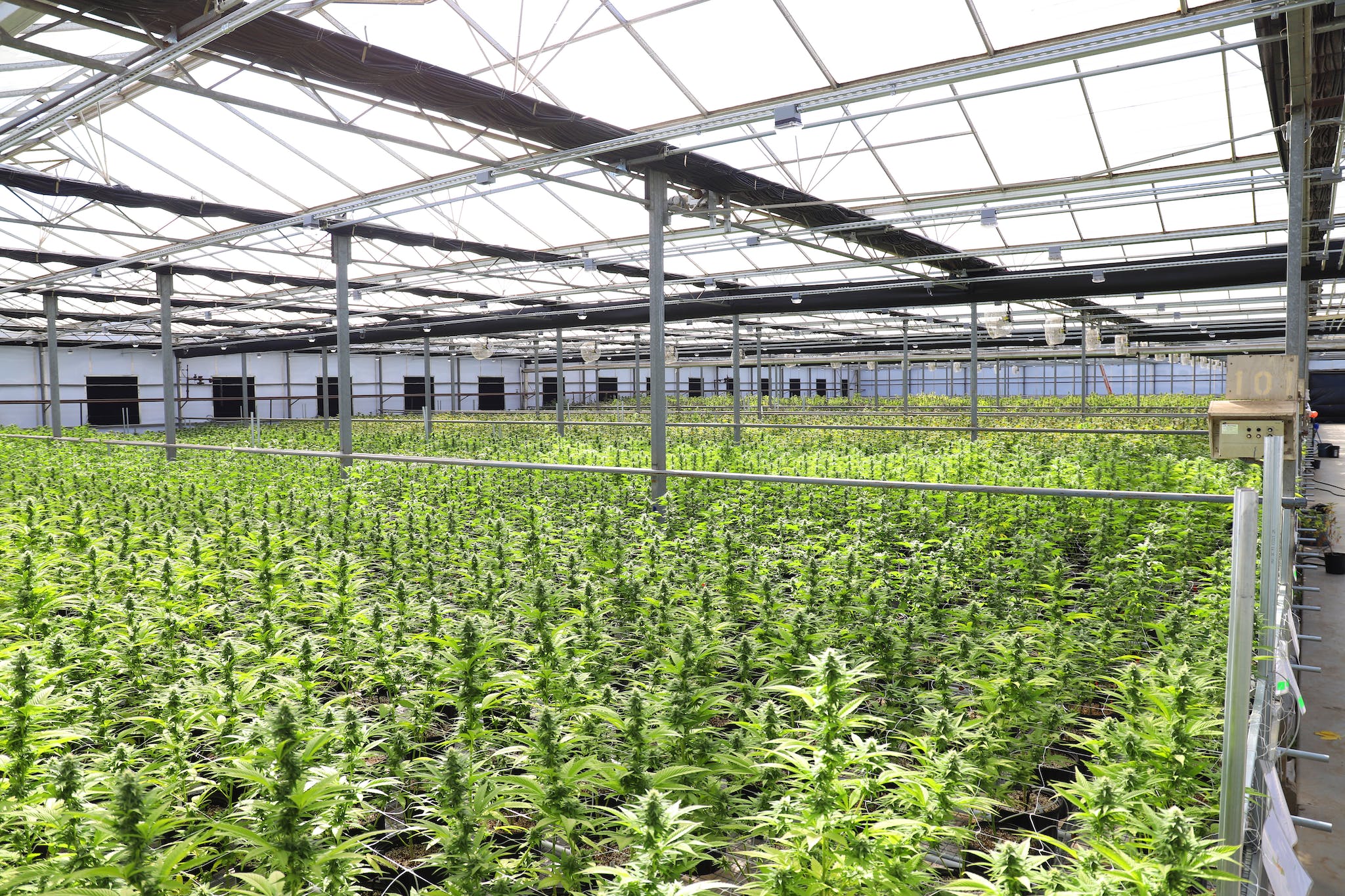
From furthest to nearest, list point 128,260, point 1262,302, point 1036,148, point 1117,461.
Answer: point 1262,302 → point 128,260 → point 1117,461 → point 1036,148

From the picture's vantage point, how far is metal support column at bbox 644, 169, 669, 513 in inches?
401

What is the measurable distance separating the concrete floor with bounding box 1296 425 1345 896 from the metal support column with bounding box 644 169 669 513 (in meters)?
6.46

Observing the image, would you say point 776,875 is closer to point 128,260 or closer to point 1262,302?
point 128,260

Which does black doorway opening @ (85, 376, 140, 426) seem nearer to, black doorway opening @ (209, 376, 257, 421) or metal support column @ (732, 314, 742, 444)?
black doorway opening @ (209, 376, 257, 421)

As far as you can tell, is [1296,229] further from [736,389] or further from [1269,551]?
[736,389]

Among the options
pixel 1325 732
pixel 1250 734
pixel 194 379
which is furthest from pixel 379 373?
pixel 1250 734

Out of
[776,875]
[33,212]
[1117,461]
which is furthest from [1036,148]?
[33,212]

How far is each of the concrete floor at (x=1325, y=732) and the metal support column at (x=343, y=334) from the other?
1316cm

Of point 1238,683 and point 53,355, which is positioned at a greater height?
point 53,355

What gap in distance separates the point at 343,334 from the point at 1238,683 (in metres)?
14.9

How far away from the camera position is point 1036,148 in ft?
31.0

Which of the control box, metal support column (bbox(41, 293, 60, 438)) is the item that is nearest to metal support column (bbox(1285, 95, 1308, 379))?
the control box

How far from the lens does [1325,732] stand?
5773 mm

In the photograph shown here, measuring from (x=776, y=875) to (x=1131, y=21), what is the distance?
23.6 ft
